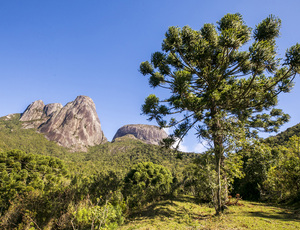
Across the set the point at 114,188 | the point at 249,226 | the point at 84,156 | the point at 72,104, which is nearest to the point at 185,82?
the point at 249,226

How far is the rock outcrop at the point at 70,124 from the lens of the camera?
15125 centimetres

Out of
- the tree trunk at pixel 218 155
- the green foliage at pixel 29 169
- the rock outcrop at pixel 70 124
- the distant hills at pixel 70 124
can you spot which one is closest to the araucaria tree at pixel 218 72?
the tree trunk at pixel 218 155

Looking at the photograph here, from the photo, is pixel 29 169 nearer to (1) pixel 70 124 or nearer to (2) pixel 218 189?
(2) pixel 218 189

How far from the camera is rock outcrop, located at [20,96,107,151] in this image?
151250mm

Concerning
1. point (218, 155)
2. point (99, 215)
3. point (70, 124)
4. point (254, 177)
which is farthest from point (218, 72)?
point (70, 124)

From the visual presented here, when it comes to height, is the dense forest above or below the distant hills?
below

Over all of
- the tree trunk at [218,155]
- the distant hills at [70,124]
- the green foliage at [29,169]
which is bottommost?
the green foliage at [29,169]

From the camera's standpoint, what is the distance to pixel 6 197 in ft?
47.8

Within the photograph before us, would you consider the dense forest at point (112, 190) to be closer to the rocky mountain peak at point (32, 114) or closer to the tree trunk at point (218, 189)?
the tree trunk at point (218, 189)

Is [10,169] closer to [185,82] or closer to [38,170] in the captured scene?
[38,170]

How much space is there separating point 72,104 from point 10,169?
186412 mm

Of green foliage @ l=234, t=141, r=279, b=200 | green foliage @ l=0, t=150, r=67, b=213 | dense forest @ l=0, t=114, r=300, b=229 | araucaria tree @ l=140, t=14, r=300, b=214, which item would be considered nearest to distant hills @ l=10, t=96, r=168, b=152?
green foliage @ l=0, t=150, r=67, b=213

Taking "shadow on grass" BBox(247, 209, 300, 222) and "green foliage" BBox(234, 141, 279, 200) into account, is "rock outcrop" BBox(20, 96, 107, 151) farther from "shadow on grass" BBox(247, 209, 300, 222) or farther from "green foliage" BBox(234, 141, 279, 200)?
"shadow on grass" BBox(247, 209, 300, 222)

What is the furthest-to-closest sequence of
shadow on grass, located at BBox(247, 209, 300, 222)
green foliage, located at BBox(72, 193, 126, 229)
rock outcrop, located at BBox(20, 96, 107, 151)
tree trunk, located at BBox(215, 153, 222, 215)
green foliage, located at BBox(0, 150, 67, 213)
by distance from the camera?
rock outcrop, located at BBox(20, 96, 107, 151)
green foliage, located at BBox(0, 150, 67, 213)
tree trunk, located at BBox(215, 153, 222, 215)
shadow on grass, located at BBox(247, 209, 300, 222)
green foliage, located at BBox(72, 193, 126, 229)
